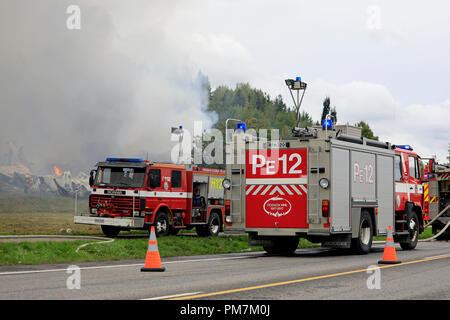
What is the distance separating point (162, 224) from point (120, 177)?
228 cm

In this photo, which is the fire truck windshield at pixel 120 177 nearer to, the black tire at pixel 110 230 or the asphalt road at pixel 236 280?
the black tire at pixel 110 230

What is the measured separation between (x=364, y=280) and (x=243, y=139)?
24.5ft

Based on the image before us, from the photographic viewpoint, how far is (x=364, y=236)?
19.1 meters

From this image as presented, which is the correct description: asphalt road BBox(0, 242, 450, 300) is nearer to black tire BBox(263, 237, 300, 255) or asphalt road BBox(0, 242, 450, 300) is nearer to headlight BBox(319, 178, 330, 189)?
headlight BBox(319, 178, 330, 189)

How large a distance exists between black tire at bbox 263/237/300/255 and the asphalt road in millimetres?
2423

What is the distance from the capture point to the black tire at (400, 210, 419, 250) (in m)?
21.6

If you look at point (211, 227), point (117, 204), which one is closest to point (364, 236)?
point (117, 204)

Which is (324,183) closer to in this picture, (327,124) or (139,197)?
(327,124)

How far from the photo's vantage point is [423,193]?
75.2ft

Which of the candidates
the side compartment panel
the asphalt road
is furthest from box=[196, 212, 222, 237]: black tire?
the asphalt road
